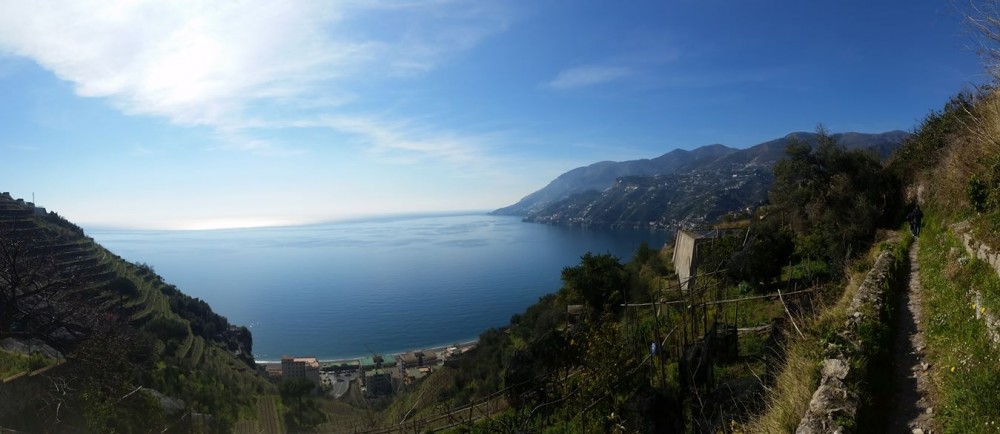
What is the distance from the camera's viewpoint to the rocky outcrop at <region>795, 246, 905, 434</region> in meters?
3.42

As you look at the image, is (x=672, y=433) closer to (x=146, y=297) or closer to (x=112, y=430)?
(x=112, y=430)

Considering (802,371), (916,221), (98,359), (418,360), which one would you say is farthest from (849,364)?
(418,360)

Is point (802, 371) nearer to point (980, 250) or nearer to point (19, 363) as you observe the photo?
point (980, 250)

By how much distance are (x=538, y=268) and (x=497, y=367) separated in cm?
5803

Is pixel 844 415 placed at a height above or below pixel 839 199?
below

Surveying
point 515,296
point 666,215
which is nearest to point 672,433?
point 515,296

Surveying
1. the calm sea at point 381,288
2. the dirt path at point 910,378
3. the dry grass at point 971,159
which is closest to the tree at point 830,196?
the dry grass at point 971,159

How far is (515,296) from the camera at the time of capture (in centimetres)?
6131

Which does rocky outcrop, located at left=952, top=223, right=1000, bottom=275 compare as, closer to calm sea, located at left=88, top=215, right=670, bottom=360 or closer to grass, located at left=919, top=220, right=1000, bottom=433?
grass, located at left=919, top=220, right=1000, bottom=433

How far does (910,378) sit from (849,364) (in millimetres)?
455

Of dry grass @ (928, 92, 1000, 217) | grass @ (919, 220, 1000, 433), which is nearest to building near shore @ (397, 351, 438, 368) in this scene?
dry grass @ (928, 92, 1000, 217)

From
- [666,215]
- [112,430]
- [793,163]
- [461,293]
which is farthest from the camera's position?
[666,215]

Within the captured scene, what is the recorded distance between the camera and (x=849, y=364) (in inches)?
162

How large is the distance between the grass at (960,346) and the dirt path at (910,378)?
0.10 m
